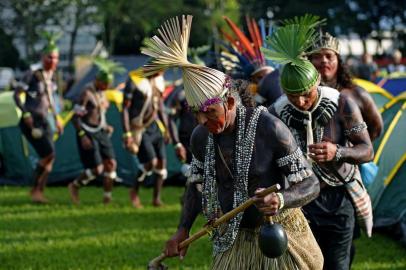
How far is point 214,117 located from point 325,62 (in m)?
1.70

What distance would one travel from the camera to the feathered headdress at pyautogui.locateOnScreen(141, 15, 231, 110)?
3561mm

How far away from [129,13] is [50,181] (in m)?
34.5

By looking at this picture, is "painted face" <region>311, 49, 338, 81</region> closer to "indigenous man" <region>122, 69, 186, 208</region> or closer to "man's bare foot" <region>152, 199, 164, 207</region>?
"indigenous man" <region>122, 69, 186, 208</region>

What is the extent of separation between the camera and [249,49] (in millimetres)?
8078

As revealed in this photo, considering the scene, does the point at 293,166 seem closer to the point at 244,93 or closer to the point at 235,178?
the point at 235,178

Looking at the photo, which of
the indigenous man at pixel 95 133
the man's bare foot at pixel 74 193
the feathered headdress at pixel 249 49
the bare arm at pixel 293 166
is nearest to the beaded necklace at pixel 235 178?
the bare arm at pixel 293 166

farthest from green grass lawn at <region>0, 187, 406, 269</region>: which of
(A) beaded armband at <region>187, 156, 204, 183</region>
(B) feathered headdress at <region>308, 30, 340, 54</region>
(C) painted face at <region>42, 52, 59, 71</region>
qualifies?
(A) beaded armband at <region>187, 156, 204, 183</region>

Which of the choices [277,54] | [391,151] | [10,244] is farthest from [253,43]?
[277,54]

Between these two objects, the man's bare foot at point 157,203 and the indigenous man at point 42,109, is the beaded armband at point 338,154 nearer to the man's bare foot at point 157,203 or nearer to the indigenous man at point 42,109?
the man's bare foot at point 157,203

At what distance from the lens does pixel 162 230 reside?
8461 millimetres

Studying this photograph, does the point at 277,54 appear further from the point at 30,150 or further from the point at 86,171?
the point at 30,150

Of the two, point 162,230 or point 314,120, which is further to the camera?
point 162,230

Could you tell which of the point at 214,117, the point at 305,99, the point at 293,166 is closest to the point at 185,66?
the point at 214,117

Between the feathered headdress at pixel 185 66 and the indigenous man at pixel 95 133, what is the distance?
655 centimetres
